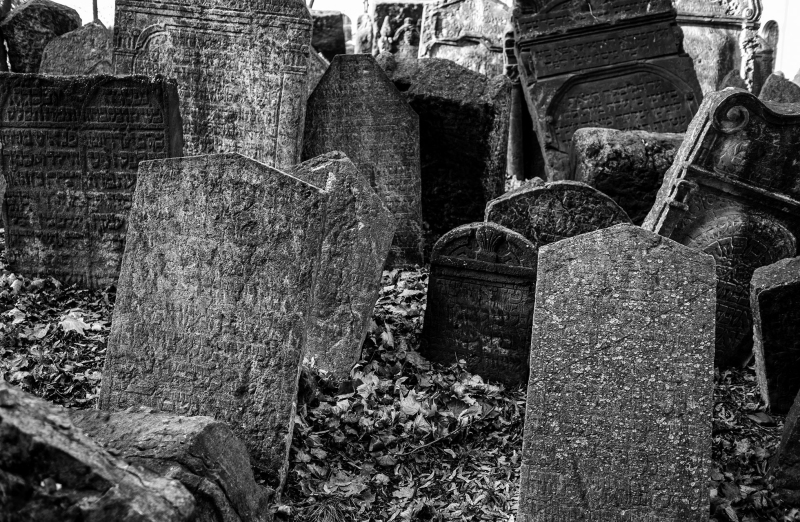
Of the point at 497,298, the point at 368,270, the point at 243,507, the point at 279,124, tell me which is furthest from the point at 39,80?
the point at 243,507

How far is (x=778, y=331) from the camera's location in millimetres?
6184

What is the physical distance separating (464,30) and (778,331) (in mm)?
9130

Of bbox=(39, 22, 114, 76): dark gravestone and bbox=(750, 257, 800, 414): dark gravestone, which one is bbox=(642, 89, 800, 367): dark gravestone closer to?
bbox=(750, 257, 800, 414): dark gravestone

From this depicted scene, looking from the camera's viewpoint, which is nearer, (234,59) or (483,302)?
(483,302)

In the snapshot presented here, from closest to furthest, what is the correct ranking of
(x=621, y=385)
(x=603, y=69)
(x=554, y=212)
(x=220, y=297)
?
(x=621, y=385), (x=220, y=297), (x=554, y=212), (x=603, y=69)

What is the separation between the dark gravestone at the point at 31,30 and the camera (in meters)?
12.5

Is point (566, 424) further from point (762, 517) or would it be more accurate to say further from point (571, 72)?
point (571, 72)

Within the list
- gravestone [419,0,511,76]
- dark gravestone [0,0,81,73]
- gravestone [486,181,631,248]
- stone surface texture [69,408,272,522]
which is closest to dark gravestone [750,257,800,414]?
gravestone [486,181,631,248]

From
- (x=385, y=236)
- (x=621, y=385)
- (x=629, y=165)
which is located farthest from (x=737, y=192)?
(x=621, y=385)

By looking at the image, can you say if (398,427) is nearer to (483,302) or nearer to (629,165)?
(483,302)

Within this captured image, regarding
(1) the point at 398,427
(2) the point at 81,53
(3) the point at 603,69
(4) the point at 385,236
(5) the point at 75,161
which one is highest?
(3) the point at 603,69

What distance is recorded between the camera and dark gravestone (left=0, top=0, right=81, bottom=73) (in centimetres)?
1253

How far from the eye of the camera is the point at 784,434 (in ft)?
17.6

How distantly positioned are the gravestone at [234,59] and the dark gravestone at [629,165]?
2558mm
